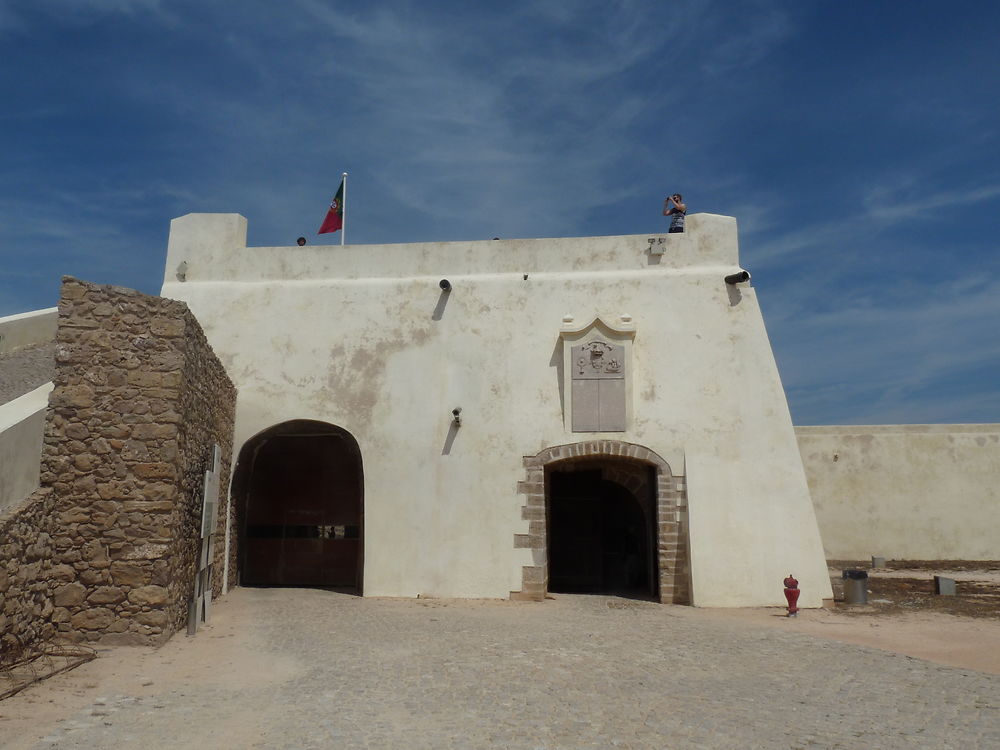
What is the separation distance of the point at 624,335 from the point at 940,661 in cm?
549

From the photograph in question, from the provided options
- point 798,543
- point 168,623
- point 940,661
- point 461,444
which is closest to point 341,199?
point 461,444

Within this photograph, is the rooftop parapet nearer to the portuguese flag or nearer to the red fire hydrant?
the portuguese flag

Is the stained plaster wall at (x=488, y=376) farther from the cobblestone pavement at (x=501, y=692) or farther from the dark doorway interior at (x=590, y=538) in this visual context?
the dark doorway interior at (x=590, y=538)

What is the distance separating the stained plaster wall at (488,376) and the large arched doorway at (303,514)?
4.29 ft

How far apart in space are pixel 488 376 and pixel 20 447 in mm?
6018

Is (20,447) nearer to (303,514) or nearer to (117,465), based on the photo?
(117,465)

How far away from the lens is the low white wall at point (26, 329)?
10742mm

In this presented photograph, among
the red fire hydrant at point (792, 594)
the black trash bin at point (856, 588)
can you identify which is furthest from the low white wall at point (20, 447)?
the black trash bin at point (856, 588)

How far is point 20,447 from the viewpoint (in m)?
6.48

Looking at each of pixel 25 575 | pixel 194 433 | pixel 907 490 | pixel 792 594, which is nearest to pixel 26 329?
Result: pixel 194 433

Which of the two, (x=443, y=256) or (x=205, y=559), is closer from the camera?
(x=205, y=559)

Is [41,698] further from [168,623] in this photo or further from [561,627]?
[561,627]

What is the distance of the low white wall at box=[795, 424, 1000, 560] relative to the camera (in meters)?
14.4

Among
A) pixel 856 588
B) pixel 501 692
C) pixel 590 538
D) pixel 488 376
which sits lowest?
pixel 501 692
